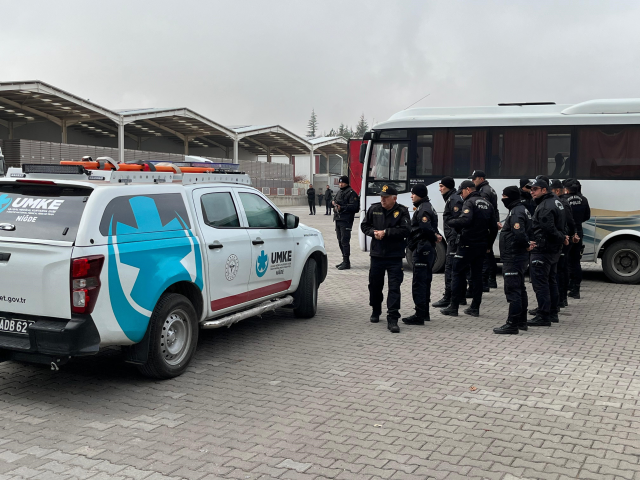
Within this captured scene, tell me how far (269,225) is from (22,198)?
2.98 m

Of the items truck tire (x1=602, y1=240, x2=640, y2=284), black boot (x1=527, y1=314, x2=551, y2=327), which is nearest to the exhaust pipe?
black boot (x1=527, y1=314, x2=551, y2=327)

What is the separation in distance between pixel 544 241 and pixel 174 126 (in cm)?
3614

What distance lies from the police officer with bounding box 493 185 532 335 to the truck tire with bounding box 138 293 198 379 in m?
3.99

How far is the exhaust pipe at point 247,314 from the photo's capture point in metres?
6.34

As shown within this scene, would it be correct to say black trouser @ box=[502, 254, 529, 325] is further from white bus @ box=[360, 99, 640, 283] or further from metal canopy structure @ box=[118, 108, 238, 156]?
metal canopy structure @ box=[118, 108, 238, 156]

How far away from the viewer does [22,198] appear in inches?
210

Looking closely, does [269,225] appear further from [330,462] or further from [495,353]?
[330,462]

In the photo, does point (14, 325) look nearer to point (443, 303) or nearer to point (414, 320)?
point (414, 320)

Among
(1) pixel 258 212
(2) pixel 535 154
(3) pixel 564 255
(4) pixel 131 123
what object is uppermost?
(4) pixel 131 123

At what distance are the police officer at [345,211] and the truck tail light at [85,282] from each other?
9162 mm

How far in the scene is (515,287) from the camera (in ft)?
26.2

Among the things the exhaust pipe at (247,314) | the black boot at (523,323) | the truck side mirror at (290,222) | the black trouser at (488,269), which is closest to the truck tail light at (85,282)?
the exhaust pipe at (247,314)

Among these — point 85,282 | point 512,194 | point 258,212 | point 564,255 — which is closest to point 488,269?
point 564,255

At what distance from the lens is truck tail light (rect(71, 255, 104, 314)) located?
4.81m
